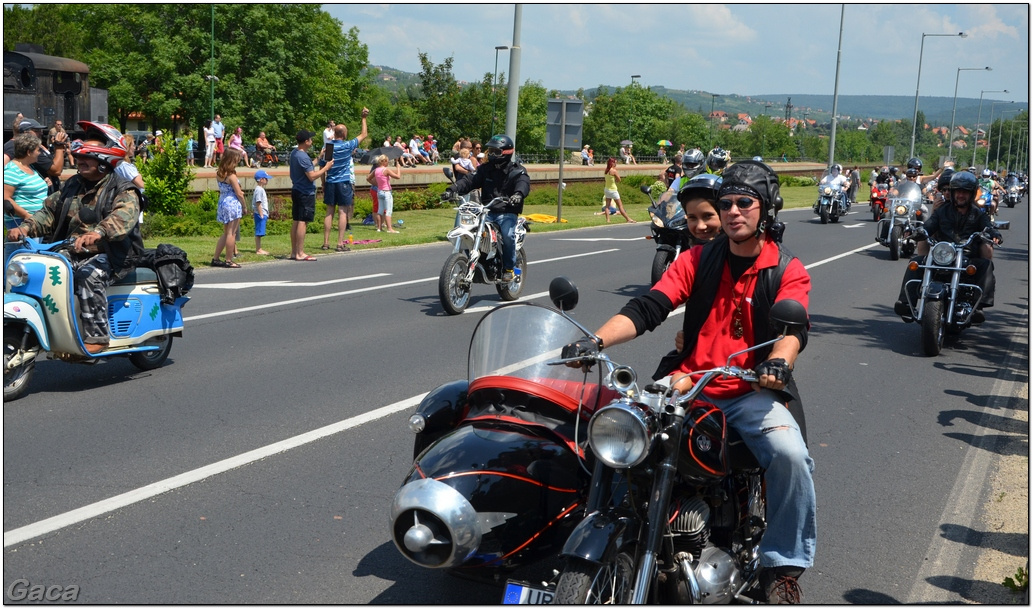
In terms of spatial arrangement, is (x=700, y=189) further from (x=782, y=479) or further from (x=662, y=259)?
(x=662, y=259)

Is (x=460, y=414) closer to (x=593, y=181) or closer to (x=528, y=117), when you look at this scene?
(x=593, y=181)

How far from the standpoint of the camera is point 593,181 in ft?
135

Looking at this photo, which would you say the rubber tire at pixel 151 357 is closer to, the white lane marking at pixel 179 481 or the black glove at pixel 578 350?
the white lane marking at pixel 179 481

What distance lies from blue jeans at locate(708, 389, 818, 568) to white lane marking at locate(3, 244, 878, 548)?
3226mm

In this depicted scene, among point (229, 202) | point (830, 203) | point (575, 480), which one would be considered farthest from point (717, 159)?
point (830, 203)

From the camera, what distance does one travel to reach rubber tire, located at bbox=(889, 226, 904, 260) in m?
20.1

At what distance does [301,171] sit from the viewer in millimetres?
15633

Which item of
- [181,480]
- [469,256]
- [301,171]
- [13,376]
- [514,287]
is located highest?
[301,171]

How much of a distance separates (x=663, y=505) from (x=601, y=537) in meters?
0.24

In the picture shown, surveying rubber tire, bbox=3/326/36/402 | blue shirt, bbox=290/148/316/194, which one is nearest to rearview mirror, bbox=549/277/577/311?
rubber tire, bbox=3/326/36/402

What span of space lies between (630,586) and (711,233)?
3376mm

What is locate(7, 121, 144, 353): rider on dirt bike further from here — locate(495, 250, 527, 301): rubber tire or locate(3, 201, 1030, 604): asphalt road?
locate(495, 250, 527, 301): rubber tire

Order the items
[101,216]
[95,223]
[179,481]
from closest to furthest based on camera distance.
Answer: [179,481], [95,223], [101,216]

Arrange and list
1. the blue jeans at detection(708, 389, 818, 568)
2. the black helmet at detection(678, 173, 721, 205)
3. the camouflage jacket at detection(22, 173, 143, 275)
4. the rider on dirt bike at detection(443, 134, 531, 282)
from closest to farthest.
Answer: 1. the blue jeans at detection(708, 389, 818, 568)
2. the black helmet at detection(678, 173, 721, 205)
3. the camouflage jacket at detection(22, 173, 143, 275)
4. the rider on dirt bike at detection(443, 134, 531, 282)
